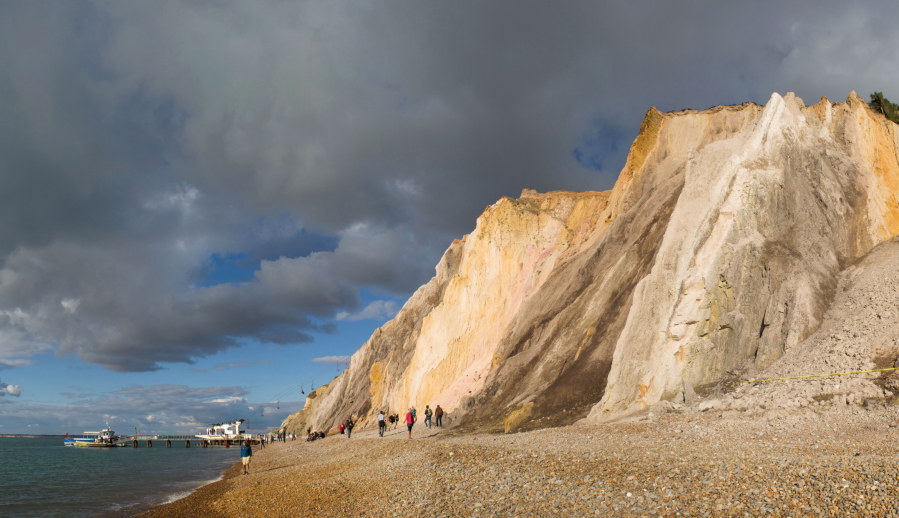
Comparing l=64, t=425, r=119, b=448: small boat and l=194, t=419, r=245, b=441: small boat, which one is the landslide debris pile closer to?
l=194, t=419, r=245, b=441: small boat

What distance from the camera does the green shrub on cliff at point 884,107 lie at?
27.1 meters

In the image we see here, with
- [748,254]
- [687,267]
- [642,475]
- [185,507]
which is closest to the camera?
[642,475]

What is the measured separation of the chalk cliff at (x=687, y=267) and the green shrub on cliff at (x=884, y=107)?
3294mm

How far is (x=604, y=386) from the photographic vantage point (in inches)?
742

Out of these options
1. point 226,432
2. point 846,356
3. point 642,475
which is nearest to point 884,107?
Answer: point 846,356

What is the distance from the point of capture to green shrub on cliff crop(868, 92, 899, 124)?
27.1 metres

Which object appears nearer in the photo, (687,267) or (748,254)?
(748,254)

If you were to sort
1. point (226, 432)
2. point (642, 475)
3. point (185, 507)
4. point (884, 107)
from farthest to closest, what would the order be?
1. point (226, 432)
2. point (884, 107)
3. point (185, 507)
4. point (642, 475)

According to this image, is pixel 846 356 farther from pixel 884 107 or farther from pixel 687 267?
pixel 884 107

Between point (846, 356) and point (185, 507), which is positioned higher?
point (846, 356)

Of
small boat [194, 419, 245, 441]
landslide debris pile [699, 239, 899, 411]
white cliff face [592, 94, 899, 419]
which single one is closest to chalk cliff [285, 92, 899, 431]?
white cliff face [592, 94, 899, 419]

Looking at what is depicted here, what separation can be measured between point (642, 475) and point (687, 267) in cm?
1081

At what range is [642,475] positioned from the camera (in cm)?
893

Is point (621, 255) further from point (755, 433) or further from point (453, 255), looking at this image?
point (453, 255)
